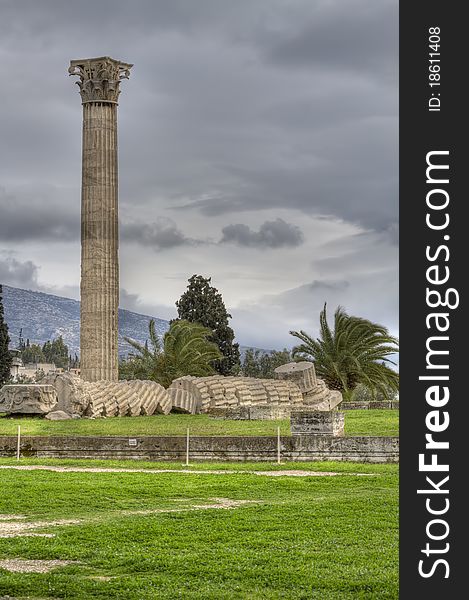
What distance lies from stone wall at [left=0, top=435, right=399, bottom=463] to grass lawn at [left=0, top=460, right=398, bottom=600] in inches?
82.2

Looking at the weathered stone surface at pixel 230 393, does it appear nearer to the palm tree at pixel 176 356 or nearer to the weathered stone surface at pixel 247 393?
the weathered stone surface at pixel 247 393

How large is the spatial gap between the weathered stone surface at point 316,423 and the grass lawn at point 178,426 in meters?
1.45

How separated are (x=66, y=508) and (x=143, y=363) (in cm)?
2742

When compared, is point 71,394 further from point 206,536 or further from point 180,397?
point 206,536

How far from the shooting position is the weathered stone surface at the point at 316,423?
1731 centimetres

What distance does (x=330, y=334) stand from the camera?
35.4 m

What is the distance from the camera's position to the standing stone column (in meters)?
33.3

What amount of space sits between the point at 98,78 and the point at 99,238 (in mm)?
5375

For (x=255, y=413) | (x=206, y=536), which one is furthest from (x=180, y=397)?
(x=206, y=536)

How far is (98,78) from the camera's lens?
111ft

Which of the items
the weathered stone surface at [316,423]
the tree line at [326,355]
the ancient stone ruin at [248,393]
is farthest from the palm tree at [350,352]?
the weathered stone surface at [316,423]

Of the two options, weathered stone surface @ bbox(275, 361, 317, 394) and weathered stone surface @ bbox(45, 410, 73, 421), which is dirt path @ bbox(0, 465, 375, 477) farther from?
weathered stone surface @ bbox(275, 361, 317, 394)

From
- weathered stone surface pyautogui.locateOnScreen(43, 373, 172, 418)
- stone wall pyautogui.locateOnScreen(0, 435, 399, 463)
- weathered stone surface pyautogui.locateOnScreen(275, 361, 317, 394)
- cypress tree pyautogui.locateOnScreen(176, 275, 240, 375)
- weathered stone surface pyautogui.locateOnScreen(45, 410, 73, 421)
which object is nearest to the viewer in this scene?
stone wall pyautogui.locateOnScreen(0, 435, 399, 463)

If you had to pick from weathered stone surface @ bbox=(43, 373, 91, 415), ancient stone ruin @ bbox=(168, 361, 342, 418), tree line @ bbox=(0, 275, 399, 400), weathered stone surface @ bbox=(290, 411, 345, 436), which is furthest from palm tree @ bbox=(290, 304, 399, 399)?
weathered stone surface @ bbox=(290, 411, 345, 436)
